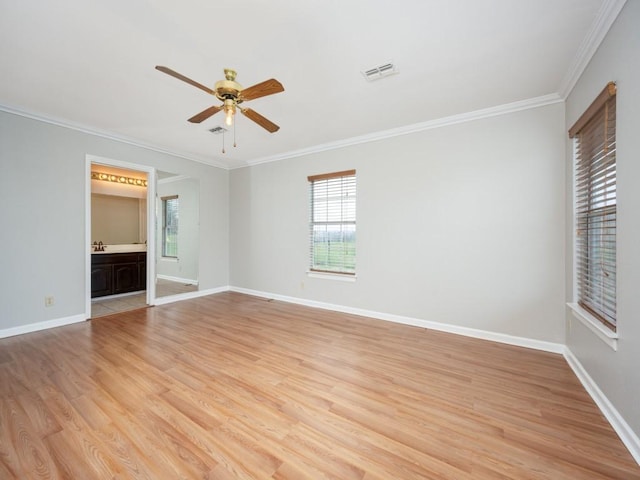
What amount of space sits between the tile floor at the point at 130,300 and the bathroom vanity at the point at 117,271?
0.17 meters

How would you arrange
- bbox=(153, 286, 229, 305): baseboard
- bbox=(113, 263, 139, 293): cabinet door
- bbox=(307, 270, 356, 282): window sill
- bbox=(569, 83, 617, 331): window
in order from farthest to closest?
bbox=(113, 263, 139, 293): cabinet door, bbox=(153, 286, 229, 305): baseboard, bbox=(307, 270, 356, 282): window sill, bbox=(569, 83, 617, 331): window

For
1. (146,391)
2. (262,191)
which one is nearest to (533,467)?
(146,391)

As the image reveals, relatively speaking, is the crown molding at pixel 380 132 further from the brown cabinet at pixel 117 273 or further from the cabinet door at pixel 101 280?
the cabinet door at pixel 101 280

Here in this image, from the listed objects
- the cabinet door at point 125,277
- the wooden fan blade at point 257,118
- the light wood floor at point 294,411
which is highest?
the wooden fan blade at point 257,118

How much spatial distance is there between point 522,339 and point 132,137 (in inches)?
233

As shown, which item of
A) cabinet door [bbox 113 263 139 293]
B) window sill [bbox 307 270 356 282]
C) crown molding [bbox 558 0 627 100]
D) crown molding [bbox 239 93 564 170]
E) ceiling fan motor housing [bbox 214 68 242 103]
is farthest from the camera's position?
cabinet door [bbox 113 263 139 293]

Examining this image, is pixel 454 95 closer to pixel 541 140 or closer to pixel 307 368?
pixel 541 140

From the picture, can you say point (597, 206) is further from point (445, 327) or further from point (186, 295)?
point (186, 295)

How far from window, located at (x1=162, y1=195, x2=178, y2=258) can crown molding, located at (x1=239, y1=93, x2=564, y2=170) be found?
2.21m

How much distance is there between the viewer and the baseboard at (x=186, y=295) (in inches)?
185

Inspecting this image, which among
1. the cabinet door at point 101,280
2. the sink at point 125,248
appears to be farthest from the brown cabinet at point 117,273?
the sink at point 125,248

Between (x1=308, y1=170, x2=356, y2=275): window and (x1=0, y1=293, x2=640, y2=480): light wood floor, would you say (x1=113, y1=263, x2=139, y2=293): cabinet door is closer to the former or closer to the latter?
(x1=0, y1=293, x2=640, y2=480): light wood floor

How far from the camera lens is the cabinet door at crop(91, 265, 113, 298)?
478 centimetres

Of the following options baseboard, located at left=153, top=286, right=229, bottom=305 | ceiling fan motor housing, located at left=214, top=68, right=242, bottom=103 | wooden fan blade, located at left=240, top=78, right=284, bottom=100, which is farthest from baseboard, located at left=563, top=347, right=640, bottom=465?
baseboard, located at left=153, top=286, right=229, bottom=305
